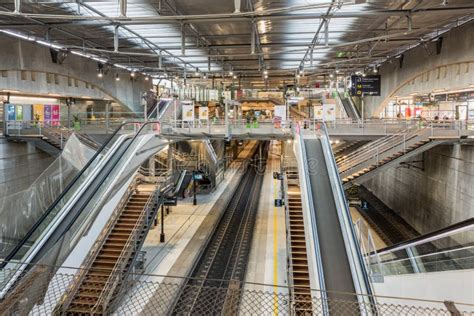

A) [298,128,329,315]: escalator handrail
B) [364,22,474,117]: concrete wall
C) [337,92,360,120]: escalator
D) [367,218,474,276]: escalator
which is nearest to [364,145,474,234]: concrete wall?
[364,22,474,117]: concrete wall

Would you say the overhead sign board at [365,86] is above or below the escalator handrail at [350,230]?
above

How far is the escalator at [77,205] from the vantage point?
6781 millimetres

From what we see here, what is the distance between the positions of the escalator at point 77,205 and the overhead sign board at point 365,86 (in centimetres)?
1209

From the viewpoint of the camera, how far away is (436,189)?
14875 mm

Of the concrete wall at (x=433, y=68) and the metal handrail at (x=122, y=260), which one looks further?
the concrete wall at (x=433, y=68)

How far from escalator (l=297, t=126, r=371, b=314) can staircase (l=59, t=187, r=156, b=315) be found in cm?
421

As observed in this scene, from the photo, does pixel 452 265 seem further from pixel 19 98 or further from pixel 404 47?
pixel 19 98

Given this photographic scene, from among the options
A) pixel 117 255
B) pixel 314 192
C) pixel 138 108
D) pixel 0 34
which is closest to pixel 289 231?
pixel 314 192

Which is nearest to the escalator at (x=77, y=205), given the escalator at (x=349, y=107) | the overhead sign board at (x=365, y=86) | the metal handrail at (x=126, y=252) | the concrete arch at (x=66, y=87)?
the metal handrail at (x=126, y=252)

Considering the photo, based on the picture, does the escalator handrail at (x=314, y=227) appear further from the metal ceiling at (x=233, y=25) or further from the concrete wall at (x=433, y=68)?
the concrete wall at (x=433, y=68)

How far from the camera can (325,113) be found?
1532 centimetres

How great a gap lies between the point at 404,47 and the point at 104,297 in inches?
730

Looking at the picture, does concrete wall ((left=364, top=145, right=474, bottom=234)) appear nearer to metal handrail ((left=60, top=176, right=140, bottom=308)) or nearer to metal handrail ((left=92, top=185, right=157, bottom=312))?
metal handrail ((left=92, top=185, right=157, bottom=312))

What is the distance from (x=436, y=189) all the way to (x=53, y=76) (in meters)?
18.9
